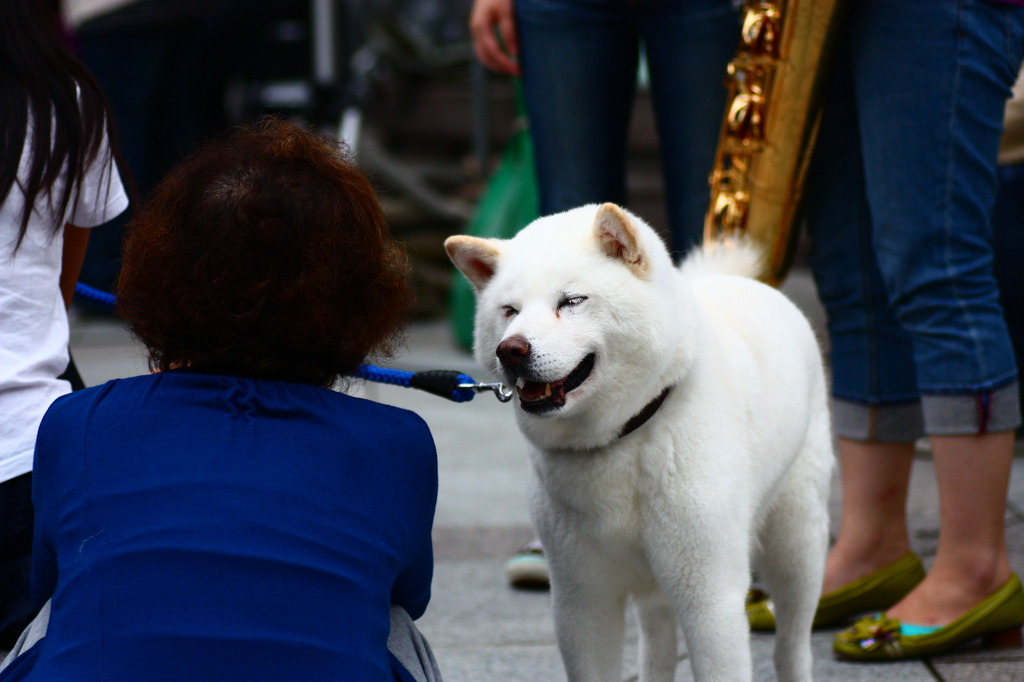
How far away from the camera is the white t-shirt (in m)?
2.08

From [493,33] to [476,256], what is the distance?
1.35 meters

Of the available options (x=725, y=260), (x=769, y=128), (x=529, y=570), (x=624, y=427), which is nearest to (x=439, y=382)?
(x=624, y=427)

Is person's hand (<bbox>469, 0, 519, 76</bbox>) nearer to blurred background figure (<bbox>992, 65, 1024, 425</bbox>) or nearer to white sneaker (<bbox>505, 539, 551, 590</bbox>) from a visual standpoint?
white sneaker (<bbox>505, 539, 551, 590</bbox>)

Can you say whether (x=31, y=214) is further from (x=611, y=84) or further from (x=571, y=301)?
(x=611, y=84)

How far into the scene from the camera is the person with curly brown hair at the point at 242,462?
58.7 inches

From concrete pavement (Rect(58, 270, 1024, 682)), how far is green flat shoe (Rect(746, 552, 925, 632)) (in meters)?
0.05

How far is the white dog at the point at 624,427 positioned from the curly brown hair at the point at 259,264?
11.0 inches

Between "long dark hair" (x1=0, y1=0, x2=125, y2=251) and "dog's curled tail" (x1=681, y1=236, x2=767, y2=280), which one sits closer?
"long dark hair" (x1=0, y1=0, x2=125, y2=251)

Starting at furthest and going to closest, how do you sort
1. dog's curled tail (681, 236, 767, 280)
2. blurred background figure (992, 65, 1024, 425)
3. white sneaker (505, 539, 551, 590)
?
blurred background figure (992, 65, 1024, 425), white sneaker (505, 539, 551, 590), dog's curled tail (681, 236, 767, 280)

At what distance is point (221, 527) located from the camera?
1509 millimetres

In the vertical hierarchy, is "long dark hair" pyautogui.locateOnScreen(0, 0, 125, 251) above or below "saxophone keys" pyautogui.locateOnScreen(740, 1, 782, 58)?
below

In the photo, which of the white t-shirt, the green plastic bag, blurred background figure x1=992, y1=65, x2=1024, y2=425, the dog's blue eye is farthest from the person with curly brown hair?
the green plastic bag

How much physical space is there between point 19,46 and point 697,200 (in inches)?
63.2

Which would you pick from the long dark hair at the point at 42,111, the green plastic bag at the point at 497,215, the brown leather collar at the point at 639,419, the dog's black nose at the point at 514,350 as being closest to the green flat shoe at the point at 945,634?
the brown leather collar at the point at 639,419
